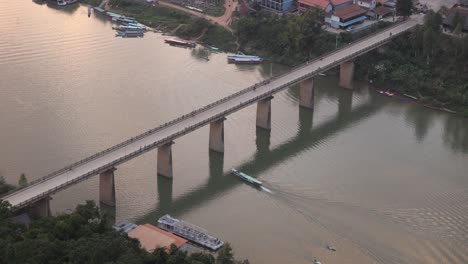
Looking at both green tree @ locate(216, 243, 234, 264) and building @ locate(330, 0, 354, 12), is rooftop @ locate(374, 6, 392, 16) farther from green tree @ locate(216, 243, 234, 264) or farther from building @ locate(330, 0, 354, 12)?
green tree @ locate(216, 243, 234, 264)

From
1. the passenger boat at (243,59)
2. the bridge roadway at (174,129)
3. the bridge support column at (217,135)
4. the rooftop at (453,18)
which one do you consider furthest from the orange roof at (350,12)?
the bridge support column at (217,135)

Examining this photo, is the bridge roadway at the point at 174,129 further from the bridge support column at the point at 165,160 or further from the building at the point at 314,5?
the building at the point at 314,5

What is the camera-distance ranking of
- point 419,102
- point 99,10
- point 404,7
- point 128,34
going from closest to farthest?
1. point 419,102
2. point 404,7
3. point 128,34
4. point 99,10

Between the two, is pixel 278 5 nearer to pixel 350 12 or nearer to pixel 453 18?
pixel 350 12

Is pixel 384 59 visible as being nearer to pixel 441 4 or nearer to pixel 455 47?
pixel 455 47

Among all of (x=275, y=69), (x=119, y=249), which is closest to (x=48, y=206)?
(x=119, y=249)

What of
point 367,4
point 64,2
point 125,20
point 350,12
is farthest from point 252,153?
point 64,2
